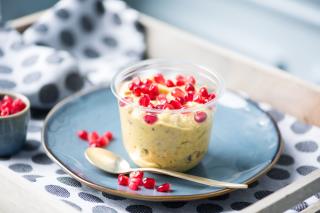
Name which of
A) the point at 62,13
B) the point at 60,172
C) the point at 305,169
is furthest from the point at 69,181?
the point at 62,13

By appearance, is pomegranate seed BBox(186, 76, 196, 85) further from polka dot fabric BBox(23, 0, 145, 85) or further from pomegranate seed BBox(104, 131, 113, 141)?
polka dot fabric BBox(23, 0, 145, 85)

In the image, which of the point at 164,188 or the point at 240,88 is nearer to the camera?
the point at 164,188

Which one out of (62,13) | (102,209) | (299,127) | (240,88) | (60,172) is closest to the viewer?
(102,209)

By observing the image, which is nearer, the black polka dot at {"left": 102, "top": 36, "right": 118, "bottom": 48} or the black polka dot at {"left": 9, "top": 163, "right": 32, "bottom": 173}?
the black polka dot at {"left": 9, "top": 163, "right": 32, "bottom": 173}

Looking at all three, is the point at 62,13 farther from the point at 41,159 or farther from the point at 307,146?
the point at 307,146

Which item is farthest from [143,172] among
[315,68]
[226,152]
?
[315,68]

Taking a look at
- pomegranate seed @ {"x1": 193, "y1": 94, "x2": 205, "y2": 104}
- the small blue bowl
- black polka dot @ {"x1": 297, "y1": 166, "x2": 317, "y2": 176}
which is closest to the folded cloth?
the small blue bowl

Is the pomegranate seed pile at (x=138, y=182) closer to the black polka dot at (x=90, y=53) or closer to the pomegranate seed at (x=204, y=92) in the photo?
the pomegranate seed at (x=204, y=92)

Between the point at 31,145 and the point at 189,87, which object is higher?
the point at 189,87
